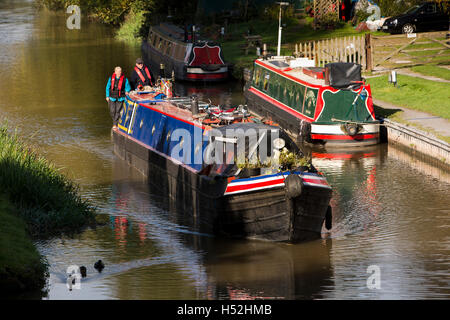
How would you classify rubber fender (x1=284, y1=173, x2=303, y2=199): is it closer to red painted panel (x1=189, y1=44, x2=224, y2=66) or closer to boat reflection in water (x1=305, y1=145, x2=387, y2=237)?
boat reflection in water (x1=305, y1=145, x2=387, y2=237)

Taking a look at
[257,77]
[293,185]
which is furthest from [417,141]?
[293,185]

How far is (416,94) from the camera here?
2791 centimetres

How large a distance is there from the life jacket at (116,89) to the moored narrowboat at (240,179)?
15.4 feet

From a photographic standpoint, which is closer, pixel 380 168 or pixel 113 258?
pixel 113 258

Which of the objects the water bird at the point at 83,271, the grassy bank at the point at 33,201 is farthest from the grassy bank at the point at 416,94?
the water bird at the point at 83,271

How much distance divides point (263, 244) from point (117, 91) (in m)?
10.0

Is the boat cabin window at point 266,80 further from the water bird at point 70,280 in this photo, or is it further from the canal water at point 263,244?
the water bird at point 70,280

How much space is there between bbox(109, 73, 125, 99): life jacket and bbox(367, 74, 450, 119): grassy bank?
9.18 metres

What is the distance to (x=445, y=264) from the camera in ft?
47.6

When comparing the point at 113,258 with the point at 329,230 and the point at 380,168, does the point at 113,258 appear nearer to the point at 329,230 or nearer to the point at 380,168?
the point at 329,230

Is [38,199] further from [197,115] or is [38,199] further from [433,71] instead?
[433,71]

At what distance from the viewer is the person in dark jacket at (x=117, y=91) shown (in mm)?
24094
